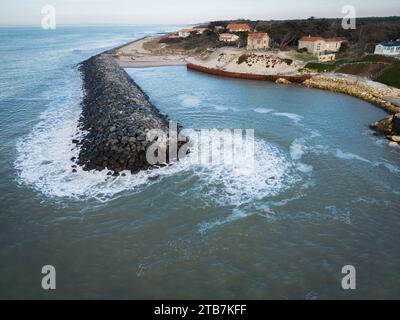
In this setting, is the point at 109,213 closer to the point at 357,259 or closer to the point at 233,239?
the point at 233,239

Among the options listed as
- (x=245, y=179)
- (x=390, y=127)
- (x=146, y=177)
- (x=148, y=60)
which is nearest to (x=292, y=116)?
(x=390, y=127)

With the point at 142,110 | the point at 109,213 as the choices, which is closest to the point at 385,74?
the point at 142,110

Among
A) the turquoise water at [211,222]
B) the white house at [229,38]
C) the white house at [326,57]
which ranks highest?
the white house at [229,38]

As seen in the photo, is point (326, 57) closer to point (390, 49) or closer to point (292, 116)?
point (390, 49)

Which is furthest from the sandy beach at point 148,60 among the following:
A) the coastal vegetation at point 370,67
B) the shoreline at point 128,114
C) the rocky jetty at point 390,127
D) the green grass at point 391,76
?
the rocky jetty at point 390,127

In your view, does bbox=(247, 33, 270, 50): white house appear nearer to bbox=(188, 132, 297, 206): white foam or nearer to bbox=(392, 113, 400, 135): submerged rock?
bbox=(392, 113, 400, 135): submerged rock

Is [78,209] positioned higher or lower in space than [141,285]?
higher

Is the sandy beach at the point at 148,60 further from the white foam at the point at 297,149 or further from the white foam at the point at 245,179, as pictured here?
the white foam at the point at 245,179
